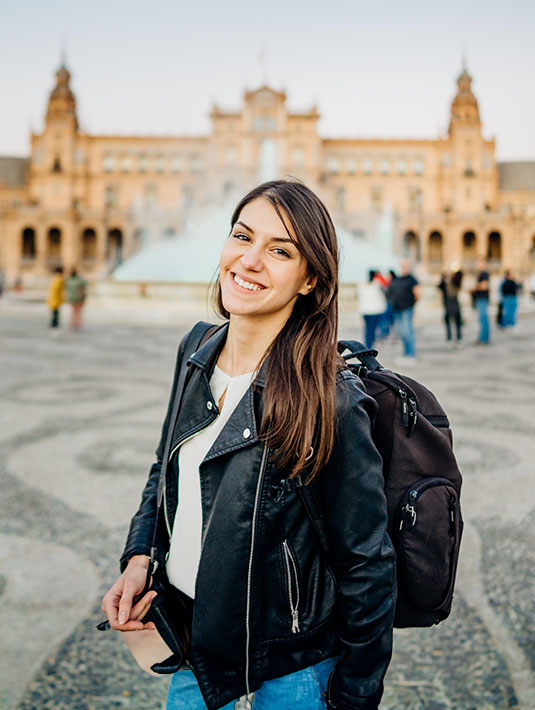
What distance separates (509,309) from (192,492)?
13.6m

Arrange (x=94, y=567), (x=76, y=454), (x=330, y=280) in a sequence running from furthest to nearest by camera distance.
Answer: (x=76, y=454) → (x=94, y=567) → (x=330, y=280)

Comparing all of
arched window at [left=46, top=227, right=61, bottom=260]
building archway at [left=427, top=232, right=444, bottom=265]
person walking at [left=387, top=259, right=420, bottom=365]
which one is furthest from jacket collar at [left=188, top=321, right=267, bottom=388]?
arched window at [left=46, top=227, right=61, bottom=260]

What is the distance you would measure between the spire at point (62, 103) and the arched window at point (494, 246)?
43728mm

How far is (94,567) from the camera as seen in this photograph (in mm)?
2602

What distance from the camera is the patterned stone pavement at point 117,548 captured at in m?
1.88

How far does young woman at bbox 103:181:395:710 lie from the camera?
→ 1156 mm

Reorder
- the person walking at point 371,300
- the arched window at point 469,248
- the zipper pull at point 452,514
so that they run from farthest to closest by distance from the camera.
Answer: the arched window at point 469,248 < the person walking at point 371,300 < the zipper pull at point 452,514

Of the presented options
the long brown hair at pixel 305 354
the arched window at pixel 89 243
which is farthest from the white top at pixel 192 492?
the arched window at pixel 89 243

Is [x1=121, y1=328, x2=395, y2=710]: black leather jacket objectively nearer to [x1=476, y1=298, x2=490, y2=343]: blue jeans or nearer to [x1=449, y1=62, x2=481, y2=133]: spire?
[x1=476, y1=298, x2=490, y2=343]: blue jeans

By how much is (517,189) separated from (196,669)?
6989 cm

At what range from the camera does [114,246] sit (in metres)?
58.7

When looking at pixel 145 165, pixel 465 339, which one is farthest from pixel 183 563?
pixel 145 165

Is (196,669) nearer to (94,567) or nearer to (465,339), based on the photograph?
(94,567)

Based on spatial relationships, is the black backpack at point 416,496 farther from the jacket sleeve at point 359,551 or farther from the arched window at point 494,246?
the arched window at point 494,246
